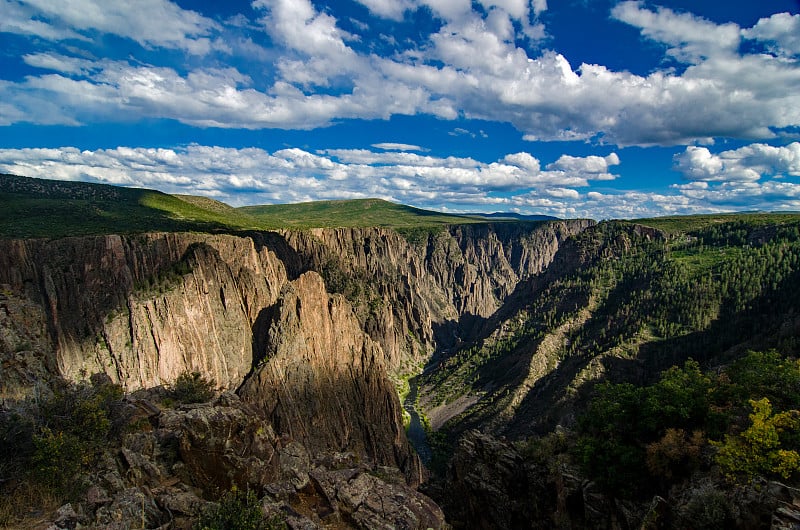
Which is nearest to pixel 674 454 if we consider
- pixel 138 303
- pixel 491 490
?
pixel 491 490

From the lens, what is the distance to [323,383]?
84062mm

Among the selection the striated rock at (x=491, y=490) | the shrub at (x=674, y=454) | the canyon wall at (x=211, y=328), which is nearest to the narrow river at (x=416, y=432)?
the canyon wall at (x=211, y=328)

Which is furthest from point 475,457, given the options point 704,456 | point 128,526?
point 128,526

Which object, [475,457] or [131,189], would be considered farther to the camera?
[131,189]

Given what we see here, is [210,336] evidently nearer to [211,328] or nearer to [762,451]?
[211,328]

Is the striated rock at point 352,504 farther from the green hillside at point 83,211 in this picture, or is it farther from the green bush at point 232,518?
the green hillside at point 83,211

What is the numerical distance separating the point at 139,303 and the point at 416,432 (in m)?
79.9

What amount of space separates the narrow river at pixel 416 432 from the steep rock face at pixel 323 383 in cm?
2175

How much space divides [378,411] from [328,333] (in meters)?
19.5

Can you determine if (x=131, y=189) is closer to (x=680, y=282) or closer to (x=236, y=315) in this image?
(x=236, y=315)

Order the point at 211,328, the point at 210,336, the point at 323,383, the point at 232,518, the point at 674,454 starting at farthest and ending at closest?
the point at 323,383, the point at 211,328, the point at 210,336, the point at 674,454, the point at 232,518

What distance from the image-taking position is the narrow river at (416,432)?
106 metres

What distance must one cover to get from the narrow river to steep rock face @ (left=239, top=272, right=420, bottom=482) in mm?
21753

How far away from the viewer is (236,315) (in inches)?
3324
